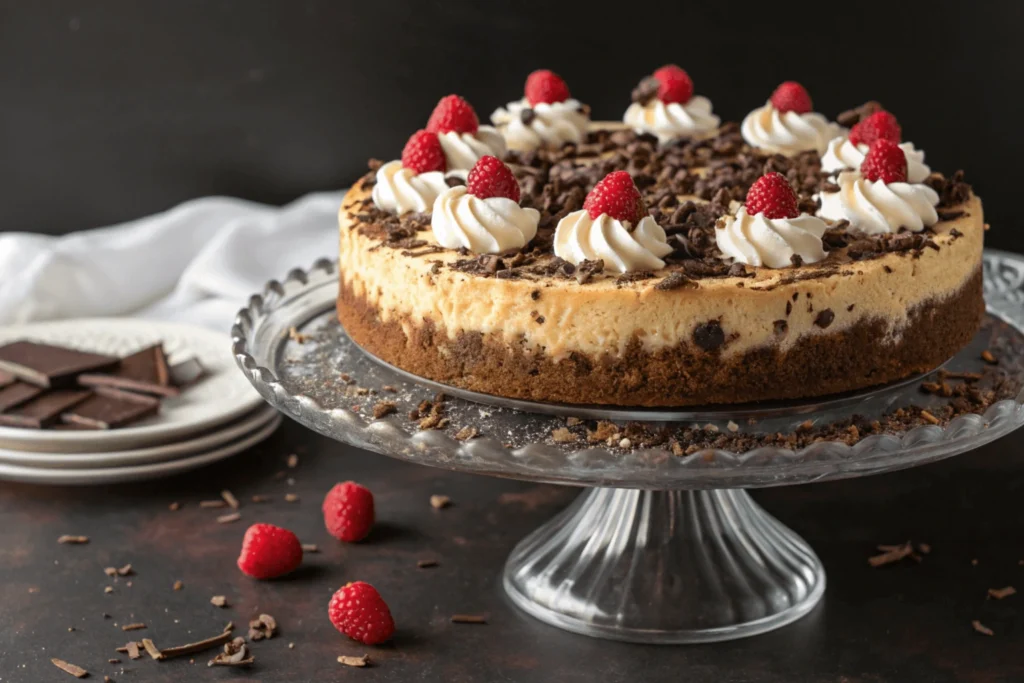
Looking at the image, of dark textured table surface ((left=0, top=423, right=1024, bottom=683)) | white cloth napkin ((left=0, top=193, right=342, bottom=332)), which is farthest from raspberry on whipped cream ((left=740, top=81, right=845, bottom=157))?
white cloth napkin ((left=0, top=193, right=342, bottom=332))

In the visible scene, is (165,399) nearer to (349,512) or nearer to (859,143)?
(349,512)

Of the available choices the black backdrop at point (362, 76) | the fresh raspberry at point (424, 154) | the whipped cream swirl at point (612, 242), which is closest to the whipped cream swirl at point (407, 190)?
the fresh raspberry at point (424, 154)

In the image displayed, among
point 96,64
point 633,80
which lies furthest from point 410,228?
Result: point 96,64

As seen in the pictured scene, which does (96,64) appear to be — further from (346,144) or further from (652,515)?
(652,515)

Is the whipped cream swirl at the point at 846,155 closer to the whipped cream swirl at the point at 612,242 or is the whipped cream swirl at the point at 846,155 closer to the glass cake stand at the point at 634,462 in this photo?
the glass cake stand at the point at 634,462

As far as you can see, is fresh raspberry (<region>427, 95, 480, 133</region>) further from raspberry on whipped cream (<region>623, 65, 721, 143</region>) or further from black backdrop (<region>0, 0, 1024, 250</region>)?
black backdrop (<region>0, 0, 1024, 250</region>)

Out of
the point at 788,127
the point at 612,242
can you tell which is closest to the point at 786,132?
the point at 788,127
